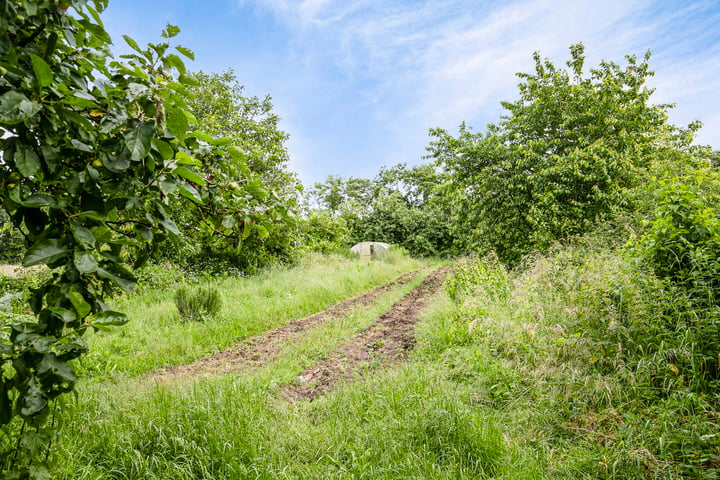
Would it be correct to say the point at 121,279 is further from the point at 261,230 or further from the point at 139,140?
the point at 261,230

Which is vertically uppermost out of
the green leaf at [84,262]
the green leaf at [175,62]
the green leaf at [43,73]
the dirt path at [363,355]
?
the green leaf at [175,62]

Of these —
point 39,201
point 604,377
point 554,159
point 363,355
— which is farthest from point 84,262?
point 554,159

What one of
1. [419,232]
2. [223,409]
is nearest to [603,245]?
[223,409]

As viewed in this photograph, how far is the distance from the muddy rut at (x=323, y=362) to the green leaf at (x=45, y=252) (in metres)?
3.09

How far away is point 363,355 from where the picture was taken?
4.85 meters

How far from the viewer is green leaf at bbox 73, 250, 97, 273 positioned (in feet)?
3.07

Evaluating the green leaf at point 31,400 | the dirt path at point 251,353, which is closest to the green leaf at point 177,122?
the green leaf at point 31,400

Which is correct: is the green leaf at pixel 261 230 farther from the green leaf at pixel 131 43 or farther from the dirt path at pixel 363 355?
the dirt path at pixel 363 355

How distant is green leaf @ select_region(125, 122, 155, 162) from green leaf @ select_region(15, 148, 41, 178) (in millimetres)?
257

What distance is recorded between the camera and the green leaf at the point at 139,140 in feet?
3.16

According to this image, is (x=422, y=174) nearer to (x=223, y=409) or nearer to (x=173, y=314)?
(x=173, y=314)


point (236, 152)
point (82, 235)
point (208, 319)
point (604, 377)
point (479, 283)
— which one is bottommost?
point (604, 377)

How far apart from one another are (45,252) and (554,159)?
32.7 ft

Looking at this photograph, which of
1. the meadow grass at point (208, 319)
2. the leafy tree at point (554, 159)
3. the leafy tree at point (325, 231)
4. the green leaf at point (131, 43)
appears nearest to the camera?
the green leaf at point (131, 43)
